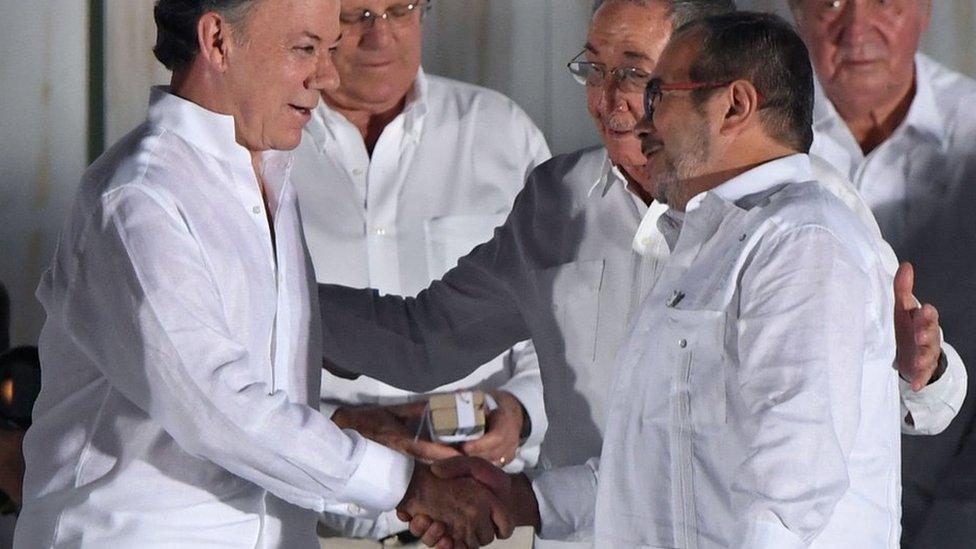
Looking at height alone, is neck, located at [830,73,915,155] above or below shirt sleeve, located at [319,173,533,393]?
above

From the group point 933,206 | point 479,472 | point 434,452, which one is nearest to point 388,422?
point 434,452

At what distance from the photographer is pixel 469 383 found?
3438mm

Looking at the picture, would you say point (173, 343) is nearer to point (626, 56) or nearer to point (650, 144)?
point (650, 144)

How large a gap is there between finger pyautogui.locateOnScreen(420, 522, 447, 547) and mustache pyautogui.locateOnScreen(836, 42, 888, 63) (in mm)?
1478

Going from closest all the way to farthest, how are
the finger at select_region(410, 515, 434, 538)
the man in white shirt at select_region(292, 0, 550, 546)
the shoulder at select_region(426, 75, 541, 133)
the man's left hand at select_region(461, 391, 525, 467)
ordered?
1. the finger at select_region(410, 515, 434, 538)
2. the man's left hand at select_region(461, 391, 525, 467)
3. the man in white shirt at select_region(292, 0, 550, 546)
4. the shoulder at select_region(426, 75, 541, 133)

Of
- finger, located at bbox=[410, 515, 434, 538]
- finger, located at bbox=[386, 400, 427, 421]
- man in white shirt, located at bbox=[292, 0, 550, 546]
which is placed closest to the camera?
finger, located at bbox=[410, 515, 434, 538]

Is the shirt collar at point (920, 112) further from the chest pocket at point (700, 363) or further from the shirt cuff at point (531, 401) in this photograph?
the chest pocket at point (700, 363)

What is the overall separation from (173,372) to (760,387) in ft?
2.75

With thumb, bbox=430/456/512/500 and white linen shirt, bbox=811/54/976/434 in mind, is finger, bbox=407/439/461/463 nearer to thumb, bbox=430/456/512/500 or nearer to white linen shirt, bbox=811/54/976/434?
thumb, bbox=430/456/512/500

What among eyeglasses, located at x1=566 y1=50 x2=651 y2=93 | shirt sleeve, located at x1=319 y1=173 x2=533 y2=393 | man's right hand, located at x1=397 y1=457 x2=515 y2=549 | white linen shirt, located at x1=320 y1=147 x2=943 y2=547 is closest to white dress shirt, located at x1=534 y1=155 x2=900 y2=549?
man's right hand, located at x1=397 y1=457 x2=515 y2=549

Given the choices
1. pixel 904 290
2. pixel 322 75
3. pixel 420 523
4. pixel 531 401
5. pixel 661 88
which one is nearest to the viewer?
pixel 661 88

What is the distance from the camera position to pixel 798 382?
190 cm

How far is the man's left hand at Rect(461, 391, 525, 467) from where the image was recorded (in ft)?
10.1

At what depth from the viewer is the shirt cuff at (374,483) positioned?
95.0 inches
